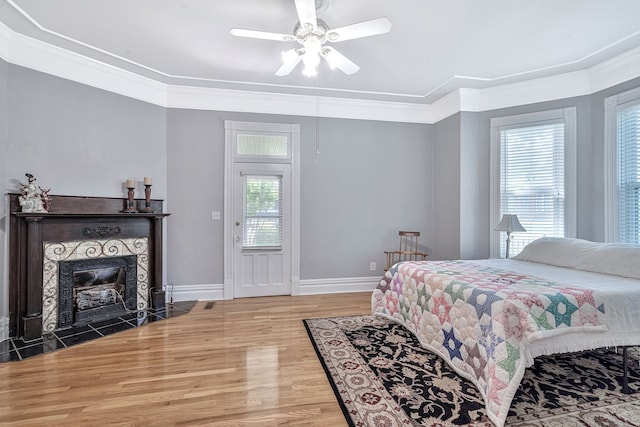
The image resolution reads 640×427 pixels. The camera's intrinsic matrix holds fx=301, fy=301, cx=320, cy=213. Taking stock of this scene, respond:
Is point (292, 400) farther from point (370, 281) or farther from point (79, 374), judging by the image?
point (370, 281)

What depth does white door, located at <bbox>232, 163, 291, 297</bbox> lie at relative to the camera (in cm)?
418

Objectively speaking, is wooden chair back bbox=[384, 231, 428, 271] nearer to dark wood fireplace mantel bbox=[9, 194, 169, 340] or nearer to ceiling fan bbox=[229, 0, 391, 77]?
ceiling fan bbox=[229, 0, 391, 77]

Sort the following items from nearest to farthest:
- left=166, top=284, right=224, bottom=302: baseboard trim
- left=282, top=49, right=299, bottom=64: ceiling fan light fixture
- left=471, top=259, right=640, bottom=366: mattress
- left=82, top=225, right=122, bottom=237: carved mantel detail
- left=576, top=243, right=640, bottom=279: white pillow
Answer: left=471, top=259, right=640, bottom=366: mattress, left=576, top=243, right=640, bottom=279: white pillow, left=282, top=49, right=299, bottom=64: ceiling fan light fixture, left=82, top=225, right=122, bottom=237: carved mantel detail, left=166, top=284, right=224, bottom=302: baseboard trim

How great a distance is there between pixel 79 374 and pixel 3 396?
15.1 inches

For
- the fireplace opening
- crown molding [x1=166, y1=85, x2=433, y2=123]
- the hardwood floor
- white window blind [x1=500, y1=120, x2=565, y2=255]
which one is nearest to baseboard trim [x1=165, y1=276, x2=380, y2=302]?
the fireplace opening

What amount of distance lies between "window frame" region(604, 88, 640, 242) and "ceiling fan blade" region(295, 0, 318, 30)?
11.0 ft

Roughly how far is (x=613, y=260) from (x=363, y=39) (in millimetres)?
2923

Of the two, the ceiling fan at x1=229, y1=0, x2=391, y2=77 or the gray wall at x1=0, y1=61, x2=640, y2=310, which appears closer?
the ceiling fan at x1=229, y1=0, x2=391, y2=77

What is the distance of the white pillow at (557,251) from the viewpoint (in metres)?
2.83

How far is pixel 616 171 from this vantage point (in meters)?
3.22

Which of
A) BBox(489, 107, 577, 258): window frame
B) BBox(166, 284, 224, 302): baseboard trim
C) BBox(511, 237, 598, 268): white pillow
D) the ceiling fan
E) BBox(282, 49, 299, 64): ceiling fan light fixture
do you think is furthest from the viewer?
BBox(166, 284, 224, 302): baseboard trim

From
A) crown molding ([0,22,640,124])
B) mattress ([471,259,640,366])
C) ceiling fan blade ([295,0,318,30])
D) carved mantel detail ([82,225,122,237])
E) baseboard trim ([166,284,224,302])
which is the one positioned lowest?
baseboard trim ([166,284,224,302])

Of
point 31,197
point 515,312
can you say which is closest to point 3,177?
point 31,197

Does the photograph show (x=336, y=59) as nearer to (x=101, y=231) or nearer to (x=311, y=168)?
(x=311, y=168)
